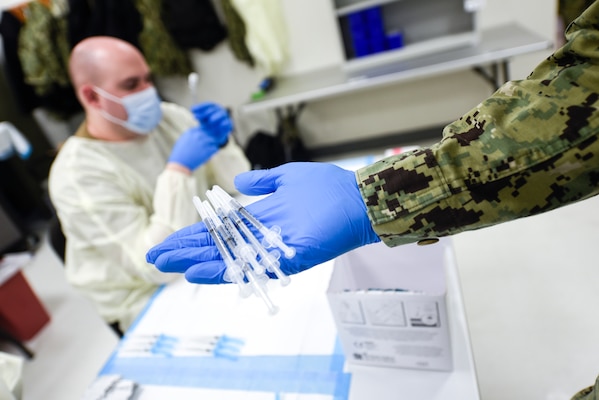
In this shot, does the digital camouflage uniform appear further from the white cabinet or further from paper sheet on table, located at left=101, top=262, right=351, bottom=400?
the white cabinet

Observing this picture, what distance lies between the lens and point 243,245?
591 mm

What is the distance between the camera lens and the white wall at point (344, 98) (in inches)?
93.7

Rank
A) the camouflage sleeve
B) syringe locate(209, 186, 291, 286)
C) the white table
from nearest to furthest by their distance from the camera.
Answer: the camouflage sleeve < syringe locate(209, 186, 291, 286) < the white table

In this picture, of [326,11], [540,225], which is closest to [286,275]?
[540,225]

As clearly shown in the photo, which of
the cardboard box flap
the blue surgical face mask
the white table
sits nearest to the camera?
the white table

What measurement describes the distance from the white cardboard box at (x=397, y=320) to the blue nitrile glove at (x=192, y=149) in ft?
2.26

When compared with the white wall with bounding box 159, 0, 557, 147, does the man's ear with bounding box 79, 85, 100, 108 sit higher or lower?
higher

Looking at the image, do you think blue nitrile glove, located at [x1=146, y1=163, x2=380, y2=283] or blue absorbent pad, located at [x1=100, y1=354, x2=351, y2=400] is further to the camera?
blue absorbent pad, located at [x1=100, y1=354, x2=351, y2=400]

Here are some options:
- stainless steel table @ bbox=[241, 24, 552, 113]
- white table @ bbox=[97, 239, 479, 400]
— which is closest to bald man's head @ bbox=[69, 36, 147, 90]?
white table @ bbox=[97, 239, 479, 400]

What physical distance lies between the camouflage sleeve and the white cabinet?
1.94m

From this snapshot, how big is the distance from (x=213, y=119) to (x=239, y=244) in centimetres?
80

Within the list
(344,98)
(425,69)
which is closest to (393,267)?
(425,69)

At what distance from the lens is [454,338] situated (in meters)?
0.70

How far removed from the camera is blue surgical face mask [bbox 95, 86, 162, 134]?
1252mm
